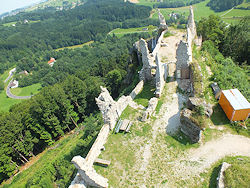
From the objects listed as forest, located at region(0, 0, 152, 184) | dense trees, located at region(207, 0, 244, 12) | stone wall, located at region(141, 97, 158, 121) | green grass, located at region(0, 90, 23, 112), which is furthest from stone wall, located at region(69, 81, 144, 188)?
dense trees, located at region(207, 0, 244, 12)

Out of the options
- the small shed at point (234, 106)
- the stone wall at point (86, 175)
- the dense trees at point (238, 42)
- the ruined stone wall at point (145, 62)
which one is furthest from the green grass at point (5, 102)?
the dense trees at point (238, 42)

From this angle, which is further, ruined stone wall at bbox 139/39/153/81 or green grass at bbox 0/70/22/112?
green grass at bbox 0/70/22/112

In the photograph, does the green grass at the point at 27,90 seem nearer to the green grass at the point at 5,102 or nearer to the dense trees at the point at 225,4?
the green grass at the point at 5,102

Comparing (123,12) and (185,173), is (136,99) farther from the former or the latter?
(123,12)

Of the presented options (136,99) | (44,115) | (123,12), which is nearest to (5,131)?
(44,115)

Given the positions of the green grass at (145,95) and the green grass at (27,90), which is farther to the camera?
the green grass at (27,90)

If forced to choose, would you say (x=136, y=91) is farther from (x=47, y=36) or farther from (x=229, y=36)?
(x=47, y=36)

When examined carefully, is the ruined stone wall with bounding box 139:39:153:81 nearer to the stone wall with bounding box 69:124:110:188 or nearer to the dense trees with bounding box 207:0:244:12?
the stone wall with bounding box 69:124:110:188
